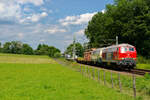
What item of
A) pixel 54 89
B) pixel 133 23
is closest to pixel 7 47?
pixel 133 23

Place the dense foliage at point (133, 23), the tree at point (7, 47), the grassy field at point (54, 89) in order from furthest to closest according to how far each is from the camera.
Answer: the tree at point (7, 47), the dense foliage at point (133, 23), the grassy field at point (54, 89)

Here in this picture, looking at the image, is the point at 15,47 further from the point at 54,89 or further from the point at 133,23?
the point at 54,89

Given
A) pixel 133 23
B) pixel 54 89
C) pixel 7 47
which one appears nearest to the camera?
pixel 54 89

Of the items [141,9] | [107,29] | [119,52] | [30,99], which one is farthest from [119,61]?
[107,29]

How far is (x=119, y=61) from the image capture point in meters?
28.1

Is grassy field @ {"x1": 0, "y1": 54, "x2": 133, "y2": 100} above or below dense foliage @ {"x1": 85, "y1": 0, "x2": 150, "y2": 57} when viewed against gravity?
below

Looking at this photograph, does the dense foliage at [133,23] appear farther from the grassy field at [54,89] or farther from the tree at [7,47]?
the tree at [7,47]

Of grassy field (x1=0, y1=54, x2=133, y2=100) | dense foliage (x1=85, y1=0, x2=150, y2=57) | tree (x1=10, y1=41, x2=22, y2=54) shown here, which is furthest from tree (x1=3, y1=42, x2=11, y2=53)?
grassy field (x1=0, y1=54, x2=133, y2=100)

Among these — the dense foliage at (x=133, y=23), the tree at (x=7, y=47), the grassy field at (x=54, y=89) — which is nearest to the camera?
the grassy field at (x=54, y=89)

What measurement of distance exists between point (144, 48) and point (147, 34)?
16.8 ft

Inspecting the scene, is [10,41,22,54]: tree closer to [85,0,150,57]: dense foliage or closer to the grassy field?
[85,0,150,57]: dense foliage

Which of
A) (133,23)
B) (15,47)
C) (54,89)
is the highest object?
(133,23)

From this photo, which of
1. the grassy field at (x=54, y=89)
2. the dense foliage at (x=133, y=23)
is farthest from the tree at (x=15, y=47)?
the grassy field at (x=54, y=89)

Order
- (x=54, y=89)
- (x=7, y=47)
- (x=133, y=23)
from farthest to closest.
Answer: (x=7, y=47) < (x=133, y=23) < (x=54, y=89)
